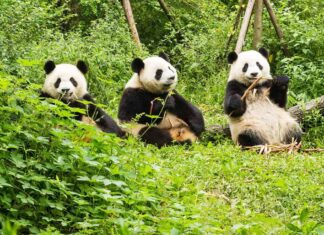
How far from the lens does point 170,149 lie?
28.1 ft

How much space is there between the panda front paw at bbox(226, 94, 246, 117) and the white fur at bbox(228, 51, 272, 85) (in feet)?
1.19

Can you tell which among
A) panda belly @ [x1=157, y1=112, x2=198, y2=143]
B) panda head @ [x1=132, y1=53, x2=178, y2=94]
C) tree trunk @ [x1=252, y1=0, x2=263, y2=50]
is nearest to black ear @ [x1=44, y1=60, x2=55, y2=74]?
panda head @ [x1=132, y1=53, x2=178, y2=94]

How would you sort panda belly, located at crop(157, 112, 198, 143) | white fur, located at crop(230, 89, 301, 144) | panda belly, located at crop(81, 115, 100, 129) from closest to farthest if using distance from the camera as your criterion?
1. panda belly, located at crop(81, 115, 100, 129)
2. white fur, located at crop(230, 89, 301, 144)
3. panda belly, located at crop(157, 112, 198, 143)

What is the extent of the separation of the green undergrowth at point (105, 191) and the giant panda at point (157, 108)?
Result: 2.48 m

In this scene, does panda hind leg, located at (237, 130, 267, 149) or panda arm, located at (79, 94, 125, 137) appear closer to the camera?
panda arm, located at (79, 94, 125, 137)

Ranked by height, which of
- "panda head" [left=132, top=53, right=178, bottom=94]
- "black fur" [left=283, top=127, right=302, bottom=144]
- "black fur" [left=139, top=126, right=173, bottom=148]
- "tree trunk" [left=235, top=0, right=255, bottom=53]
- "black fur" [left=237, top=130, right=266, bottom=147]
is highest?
"tree trunk" [left=235, top=0, right=255, bottom=53]

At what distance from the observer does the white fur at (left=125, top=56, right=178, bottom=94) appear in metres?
9.29

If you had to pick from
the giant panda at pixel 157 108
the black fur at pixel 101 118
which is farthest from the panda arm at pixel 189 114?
the black fur at pixel 101 118

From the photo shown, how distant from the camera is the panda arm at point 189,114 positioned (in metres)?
9.48

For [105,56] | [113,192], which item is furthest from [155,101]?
[113,192]

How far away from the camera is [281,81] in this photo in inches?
365

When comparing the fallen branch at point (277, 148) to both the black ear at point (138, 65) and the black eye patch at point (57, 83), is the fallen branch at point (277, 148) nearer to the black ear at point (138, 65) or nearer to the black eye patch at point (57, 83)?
the black ear at point (138, 65)

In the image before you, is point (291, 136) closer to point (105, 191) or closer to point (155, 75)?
point (155, 75)

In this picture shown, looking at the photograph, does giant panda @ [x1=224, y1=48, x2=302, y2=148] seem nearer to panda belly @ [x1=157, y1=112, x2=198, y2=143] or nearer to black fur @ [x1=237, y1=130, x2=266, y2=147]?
black fur @ [x1=237, y1=130, x2=266, y2=147]
